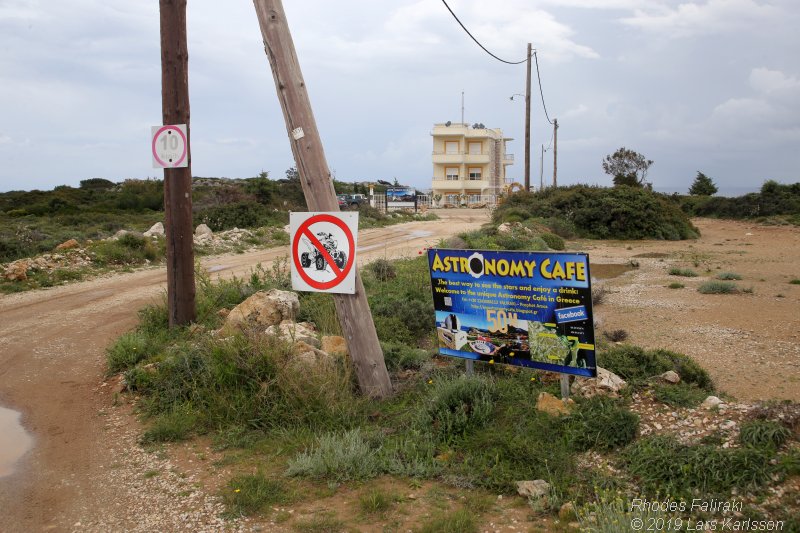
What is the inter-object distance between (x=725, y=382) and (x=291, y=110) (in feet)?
17.1

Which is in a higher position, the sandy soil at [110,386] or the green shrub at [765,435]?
the green shrub at [765,435]

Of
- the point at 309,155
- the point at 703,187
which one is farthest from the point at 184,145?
the point at 703,187

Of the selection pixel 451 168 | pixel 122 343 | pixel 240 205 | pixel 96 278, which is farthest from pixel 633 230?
pixel 451 168

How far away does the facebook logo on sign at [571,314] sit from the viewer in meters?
5.15

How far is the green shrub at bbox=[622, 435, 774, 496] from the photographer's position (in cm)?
388

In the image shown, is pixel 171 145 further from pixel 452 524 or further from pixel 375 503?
pixel 452 524

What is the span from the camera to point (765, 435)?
163 inches

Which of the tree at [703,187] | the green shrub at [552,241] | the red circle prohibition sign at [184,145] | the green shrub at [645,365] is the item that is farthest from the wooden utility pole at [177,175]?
the tree at [703,187]

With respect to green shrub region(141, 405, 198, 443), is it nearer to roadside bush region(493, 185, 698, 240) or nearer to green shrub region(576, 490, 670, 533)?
green shrub region(576, 490, 670, 533)

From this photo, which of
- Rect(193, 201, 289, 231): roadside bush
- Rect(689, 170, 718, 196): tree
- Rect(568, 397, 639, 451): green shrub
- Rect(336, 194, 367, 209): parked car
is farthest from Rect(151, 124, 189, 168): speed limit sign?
Rect(689, 170, 718, 196): tree

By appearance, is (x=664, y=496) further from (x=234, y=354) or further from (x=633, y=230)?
(x=633, y=230)

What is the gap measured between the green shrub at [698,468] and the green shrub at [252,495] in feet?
7.52

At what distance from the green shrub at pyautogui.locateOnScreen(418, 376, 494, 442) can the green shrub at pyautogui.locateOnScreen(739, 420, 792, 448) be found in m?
1.76

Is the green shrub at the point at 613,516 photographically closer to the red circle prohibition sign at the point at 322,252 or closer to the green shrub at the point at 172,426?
the red circle prohibition sign at the point at 322,252
